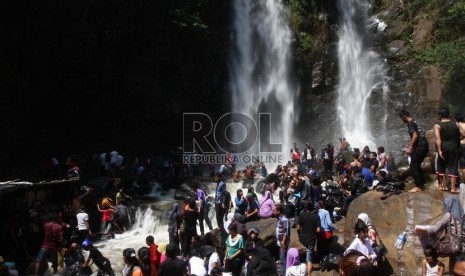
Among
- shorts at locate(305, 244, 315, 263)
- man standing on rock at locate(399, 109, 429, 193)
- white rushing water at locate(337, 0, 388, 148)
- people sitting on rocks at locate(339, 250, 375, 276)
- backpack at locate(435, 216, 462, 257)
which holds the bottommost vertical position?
shorts at locate(305, 244, 315, 263)

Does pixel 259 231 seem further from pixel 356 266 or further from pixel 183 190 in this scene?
pixel 183 190

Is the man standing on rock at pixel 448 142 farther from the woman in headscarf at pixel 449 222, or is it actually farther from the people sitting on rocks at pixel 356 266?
the people sitting on rocks at pixel 356 266

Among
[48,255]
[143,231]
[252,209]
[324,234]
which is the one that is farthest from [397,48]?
[48,255]

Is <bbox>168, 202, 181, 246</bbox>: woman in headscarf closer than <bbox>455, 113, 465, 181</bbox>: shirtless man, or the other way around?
<bbox>455, 113, 465, 181</bbox>: shirtless man

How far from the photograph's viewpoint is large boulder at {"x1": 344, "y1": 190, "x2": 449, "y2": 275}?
337 inches

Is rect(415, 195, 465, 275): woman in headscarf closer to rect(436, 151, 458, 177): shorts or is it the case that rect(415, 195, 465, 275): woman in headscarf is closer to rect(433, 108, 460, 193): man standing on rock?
rect(433, 108, 460, 193): man standing on rock

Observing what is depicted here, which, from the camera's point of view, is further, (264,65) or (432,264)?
(264,65)

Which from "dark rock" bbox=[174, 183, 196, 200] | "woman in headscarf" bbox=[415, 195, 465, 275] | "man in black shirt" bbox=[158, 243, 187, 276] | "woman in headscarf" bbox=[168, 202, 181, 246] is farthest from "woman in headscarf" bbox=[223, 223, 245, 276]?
"dark rock" bbox=[174, 183, 196, 200]

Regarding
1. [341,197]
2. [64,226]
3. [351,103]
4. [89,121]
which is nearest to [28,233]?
[64,226]

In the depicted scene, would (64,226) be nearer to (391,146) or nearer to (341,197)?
(341,197)

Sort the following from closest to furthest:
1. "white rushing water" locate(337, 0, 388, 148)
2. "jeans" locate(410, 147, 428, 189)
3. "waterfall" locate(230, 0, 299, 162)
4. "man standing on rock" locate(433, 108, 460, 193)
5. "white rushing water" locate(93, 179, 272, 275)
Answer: "man standing on rock" locate(433, 108, 460, 193), "jeans" locate(410, 147, 428, 189), "white rushing water" locate(93, 179, 272, 275), "white rushing water" locate(337, 0, 388, 148), "waterfall" locate(230, 0, 299, 162)

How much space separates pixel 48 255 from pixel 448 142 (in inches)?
348

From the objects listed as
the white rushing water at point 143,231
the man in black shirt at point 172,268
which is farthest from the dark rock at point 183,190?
the man in black shirt at point 172,268

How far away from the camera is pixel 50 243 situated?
10578 millimetres
